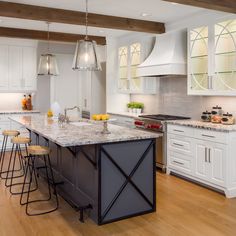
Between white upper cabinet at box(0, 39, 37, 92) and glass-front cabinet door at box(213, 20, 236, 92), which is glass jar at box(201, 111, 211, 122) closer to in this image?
glass-front cabinet door at box(213, 20, 236, 92)

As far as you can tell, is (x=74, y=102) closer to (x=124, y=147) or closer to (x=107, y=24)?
(x=107, y=24)

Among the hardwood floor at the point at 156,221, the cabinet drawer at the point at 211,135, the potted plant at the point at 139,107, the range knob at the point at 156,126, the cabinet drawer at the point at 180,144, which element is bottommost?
the hardwood floor at the point at 156,221

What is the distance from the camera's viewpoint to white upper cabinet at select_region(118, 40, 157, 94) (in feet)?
21.2

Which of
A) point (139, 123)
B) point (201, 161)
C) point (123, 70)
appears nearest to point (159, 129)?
point (139, 123)

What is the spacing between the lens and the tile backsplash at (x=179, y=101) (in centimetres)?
507

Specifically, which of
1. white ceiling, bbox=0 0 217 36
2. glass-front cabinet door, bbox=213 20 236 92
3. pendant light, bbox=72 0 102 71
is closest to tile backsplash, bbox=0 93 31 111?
white ceiling, bbox=0 0 217 36

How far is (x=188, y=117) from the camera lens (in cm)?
571

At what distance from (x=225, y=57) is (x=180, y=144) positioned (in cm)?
151

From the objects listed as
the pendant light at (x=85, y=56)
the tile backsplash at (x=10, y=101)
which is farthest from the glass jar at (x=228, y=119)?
the tile backsplash at (x=10, y=101)

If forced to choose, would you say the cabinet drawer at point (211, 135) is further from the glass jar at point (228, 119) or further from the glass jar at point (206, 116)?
the glass jar at point (206, 116)

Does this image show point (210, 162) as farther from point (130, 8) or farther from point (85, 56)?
point (130, 8)

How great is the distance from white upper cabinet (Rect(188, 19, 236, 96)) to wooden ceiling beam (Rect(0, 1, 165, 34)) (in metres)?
0.94

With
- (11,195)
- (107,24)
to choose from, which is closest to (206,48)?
(107,24)

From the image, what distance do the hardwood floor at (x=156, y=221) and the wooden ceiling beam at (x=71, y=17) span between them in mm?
2713
